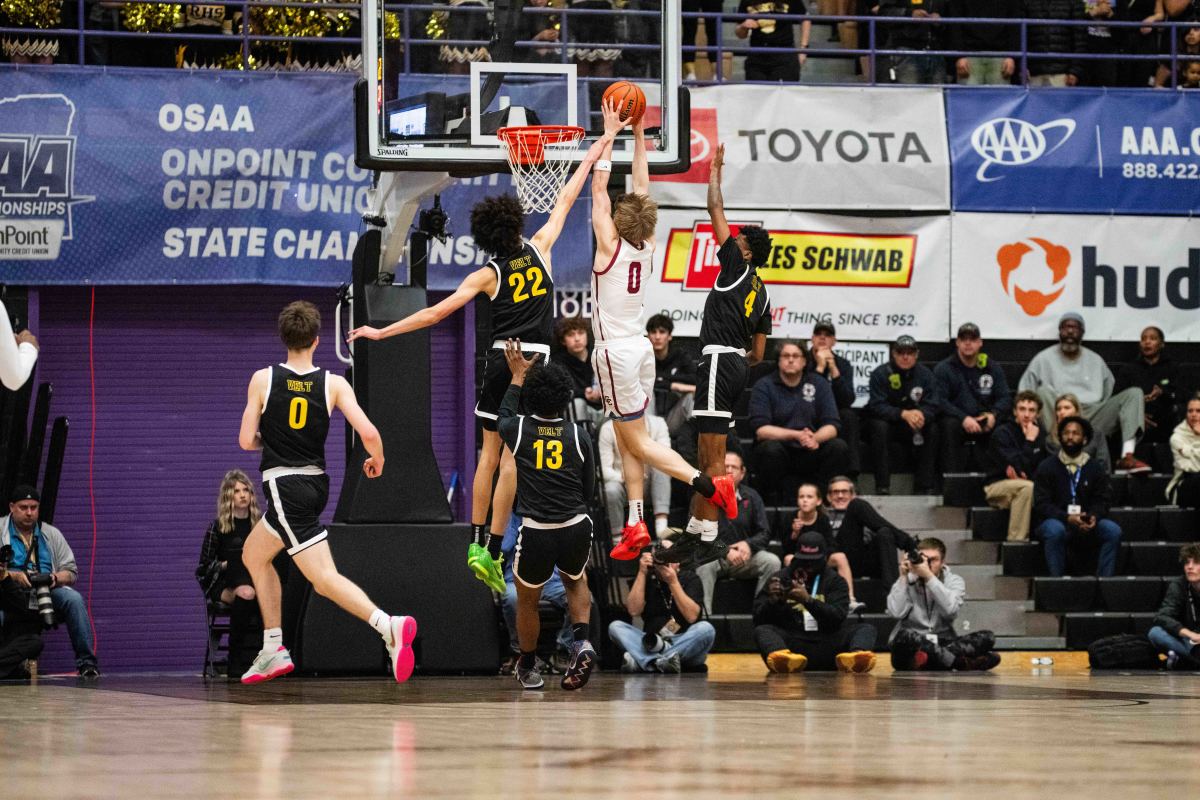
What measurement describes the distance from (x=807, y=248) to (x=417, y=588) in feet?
24.0

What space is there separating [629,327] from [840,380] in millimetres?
5888

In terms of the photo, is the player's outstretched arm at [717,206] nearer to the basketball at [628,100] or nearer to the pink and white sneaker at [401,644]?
the basketball at [628,100]

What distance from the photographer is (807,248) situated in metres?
18.6

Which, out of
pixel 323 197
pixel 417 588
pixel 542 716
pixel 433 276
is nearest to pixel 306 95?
pixel 323 197

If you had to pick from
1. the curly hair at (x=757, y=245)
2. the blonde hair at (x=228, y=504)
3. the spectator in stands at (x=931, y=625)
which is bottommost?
the spectator in stands at (x=931, y=625)

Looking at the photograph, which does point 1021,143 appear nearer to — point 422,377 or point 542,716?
point 422,377

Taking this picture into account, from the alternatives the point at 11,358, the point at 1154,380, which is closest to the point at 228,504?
the point at 11,358

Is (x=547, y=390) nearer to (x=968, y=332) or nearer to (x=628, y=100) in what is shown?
(x=628, y=100)

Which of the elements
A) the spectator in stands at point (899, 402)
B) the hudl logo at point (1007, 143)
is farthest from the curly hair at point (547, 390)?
the hudl logo at point (1007, 143)

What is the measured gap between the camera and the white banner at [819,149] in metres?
18.3

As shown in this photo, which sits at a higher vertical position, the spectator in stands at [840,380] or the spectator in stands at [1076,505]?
the spectator in stands at [840,380]

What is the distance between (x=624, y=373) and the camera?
12055mm

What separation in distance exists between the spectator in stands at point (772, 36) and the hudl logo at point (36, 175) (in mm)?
6953

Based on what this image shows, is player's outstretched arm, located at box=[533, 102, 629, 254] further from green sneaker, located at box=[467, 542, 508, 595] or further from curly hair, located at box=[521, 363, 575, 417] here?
green sneaker, located at box=[467, 542, 508, 595]
